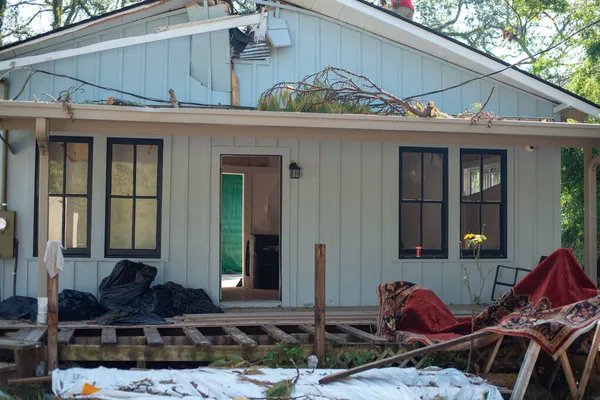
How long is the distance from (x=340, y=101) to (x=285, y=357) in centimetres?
349

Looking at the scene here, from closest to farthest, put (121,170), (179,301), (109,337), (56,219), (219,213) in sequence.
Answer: (109,337), (179,301), (56,219), (121,170), (219,213)

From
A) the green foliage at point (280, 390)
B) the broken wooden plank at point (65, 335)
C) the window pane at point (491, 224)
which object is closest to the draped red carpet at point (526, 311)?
the green foliage at point (280, 390)

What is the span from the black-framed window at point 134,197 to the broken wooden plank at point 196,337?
2.01m

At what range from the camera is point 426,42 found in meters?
9.77

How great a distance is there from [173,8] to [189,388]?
571 cm

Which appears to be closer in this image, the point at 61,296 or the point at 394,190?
the point at 61,296

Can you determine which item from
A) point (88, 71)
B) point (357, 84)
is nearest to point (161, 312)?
point (88, 71)

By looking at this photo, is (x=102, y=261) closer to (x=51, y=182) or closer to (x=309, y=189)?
(x=51, y=182)

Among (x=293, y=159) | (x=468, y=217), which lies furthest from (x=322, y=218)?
(x=468, y=217)

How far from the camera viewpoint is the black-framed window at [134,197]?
9.33 meters

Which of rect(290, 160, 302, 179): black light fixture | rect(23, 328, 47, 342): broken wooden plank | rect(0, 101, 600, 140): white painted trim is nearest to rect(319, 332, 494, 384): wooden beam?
rect(23, 328, 47, 342): broken wooden plank

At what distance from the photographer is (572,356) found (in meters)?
6.80

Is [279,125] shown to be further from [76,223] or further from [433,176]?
[76,223]

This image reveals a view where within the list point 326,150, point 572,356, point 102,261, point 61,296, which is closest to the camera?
point 572,356
